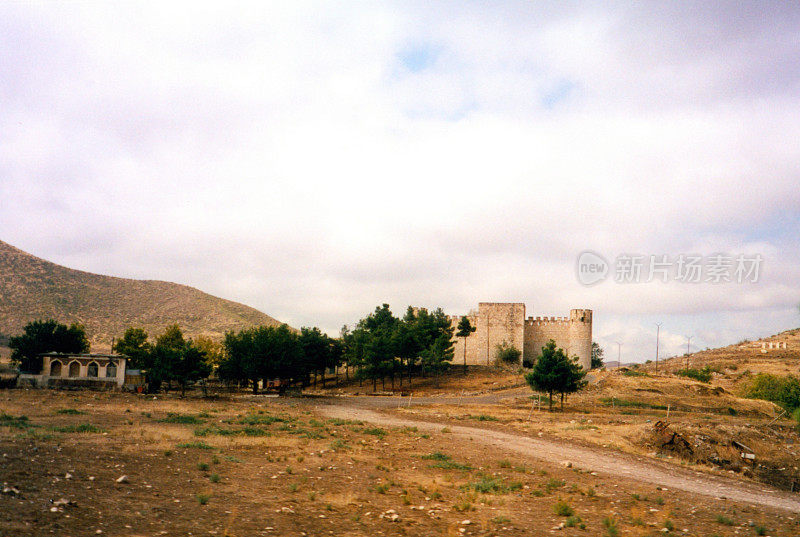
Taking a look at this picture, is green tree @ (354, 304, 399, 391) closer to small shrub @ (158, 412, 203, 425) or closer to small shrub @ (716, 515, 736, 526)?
small shrub @ (158, 412, 203, 425)

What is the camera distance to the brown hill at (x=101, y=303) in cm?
9475

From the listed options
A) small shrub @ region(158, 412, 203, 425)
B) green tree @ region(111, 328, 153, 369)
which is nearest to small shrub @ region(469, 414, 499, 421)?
small shrub @ region(158, 412, 203, 425)

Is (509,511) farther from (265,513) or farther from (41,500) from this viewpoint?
(41,500)

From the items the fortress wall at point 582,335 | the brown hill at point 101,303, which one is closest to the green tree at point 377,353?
the fortress wall at point 582,335

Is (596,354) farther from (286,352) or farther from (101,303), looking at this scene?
(101,303)

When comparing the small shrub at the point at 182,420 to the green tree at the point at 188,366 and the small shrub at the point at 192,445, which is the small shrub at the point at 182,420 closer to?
the small shrub at the point at 192,445

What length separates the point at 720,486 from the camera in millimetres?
18047

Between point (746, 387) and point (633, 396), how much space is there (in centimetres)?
1397

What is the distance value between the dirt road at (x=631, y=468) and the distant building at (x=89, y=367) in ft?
115

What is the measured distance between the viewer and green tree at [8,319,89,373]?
59.3 m

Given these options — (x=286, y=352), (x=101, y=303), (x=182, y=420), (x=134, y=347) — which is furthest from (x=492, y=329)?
(x=101, y=303)

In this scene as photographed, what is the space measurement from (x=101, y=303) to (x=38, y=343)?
51.9 metres

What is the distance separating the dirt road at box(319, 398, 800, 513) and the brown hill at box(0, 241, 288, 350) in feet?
284

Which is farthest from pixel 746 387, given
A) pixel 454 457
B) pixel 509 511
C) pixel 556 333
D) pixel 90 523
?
pixel 90 523
